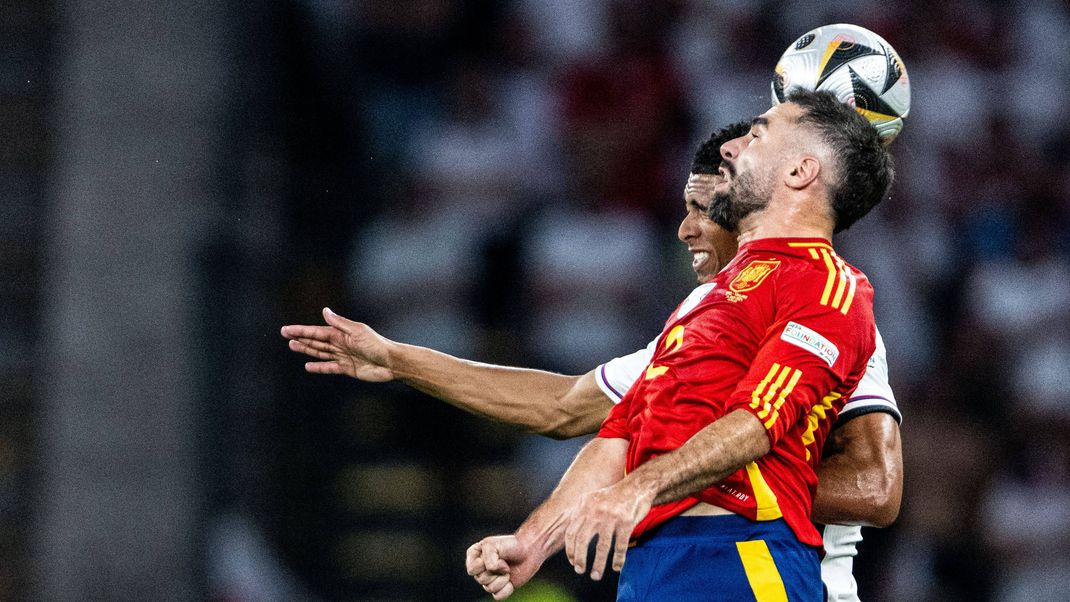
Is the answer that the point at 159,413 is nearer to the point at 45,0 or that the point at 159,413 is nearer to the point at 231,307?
the point at 231,307

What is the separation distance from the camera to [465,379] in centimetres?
427

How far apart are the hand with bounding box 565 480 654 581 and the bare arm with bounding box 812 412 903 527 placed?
101 centimetres

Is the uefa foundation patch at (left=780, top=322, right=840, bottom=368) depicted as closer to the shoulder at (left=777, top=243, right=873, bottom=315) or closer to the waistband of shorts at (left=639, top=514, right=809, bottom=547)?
the shoulder at (left=777, top=243, right=873, bottom=315)

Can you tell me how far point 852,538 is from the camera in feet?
12.8

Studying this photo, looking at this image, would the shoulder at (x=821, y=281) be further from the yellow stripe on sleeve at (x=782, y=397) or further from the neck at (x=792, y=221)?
the yellow stripe on sleeve at (x=782, y=397)

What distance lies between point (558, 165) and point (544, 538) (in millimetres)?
5079

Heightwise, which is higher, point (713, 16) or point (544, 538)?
point (713, 16)

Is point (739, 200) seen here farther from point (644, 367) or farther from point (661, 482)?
point (661, 482)

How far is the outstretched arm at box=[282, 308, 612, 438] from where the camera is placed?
4.04 meters

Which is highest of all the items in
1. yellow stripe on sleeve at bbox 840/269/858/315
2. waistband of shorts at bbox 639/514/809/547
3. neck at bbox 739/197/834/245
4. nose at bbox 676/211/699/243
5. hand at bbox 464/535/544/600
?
neck at bbox 739/197/834/245

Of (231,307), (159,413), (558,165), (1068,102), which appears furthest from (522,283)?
(1068,102)

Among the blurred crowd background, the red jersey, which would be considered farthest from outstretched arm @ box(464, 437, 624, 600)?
the blurred crowd background

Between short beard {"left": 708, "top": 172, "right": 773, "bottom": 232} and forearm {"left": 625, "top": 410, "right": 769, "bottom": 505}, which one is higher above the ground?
short beard {"left": 708, "top": 172, "right": 773, "bottom": 232}

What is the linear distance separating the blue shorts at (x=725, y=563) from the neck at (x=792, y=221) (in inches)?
26.9
